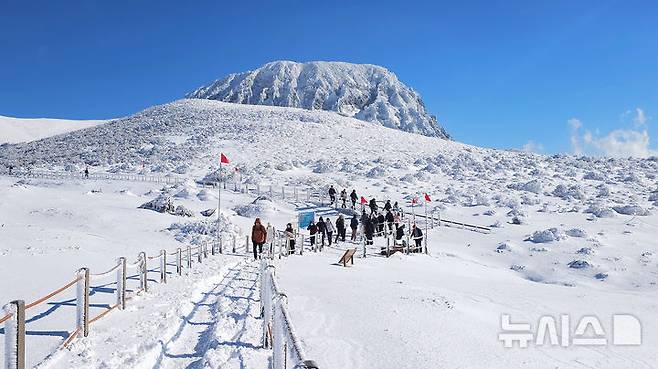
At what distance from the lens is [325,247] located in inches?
959

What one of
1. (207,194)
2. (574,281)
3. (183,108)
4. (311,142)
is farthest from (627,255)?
(183,108)

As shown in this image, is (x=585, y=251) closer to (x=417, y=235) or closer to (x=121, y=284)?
(x=417, y=235)

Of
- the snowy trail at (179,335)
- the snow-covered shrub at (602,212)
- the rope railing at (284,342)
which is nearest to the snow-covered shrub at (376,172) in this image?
the snow-covered shrub at (602,212)

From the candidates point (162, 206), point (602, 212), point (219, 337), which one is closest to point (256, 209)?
point (162, 206)

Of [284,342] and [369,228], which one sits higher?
[284,342]

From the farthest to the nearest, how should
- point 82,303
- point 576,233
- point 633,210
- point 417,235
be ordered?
1. point 633,210
2. point 576,233
3. point 417,235
4. point 82,303

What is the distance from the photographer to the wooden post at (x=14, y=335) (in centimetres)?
512

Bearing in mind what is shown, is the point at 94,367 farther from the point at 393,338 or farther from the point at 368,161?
the point at 368,161

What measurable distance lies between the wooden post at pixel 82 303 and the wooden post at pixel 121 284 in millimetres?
1488

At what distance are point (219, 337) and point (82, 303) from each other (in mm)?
1965

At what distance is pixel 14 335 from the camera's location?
521 centimetres

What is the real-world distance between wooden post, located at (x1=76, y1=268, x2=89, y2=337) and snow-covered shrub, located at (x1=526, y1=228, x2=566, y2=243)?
2153cm

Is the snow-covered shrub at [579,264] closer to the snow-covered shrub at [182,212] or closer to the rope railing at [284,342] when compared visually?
the rope railing at [284,342]

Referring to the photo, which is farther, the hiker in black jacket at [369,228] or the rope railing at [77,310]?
the hiker in black jacket at [369,228]
